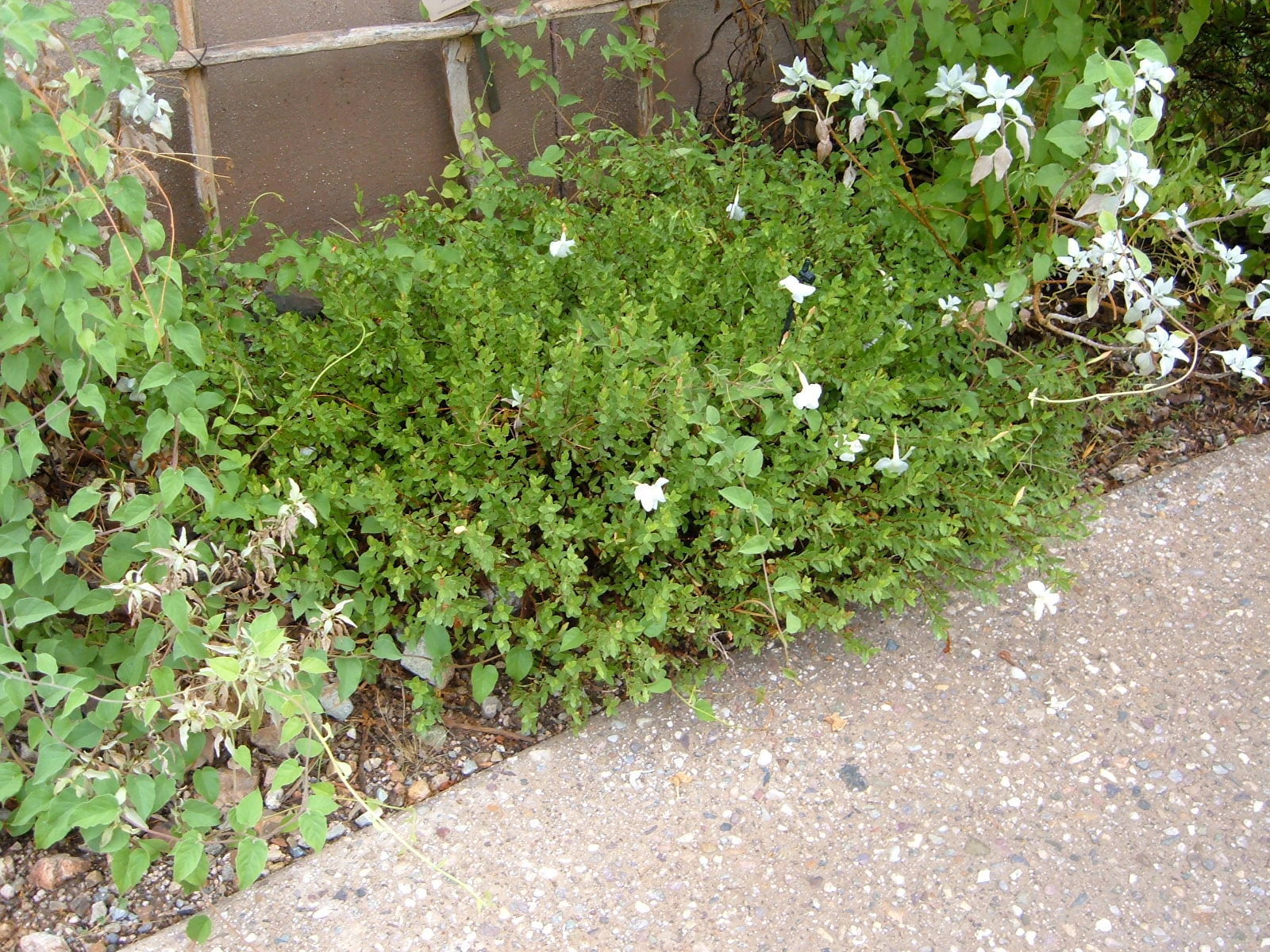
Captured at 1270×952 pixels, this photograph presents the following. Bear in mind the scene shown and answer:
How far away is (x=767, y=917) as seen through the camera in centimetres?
206

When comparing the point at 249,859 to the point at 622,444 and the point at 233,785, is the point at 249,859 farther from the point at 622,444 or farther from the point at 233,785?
the point at 622,444

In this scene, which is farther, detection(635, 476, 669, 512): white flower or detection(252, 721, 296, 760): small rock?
detection(252, 721, 296, 760): small rock

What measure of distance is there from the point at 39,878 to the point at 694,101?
10.5 feet

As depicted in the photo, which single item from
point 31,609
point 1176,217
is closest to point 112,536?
point 31,609

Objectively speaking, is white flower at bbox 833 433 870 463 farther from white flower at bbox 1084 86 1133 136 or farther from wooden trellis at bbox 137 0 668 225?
wooden trellis at bbox 137 0 668 225

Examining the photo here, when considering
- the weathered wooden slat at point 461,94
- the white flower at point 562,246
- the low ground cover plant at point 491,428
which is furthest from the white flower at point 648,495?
the weathered wooden slat at point 461,94

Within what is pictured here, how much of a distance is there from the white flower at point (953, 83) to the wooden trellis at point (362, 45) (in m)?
1.21

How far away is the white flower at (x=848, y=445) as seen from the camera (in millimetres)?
2338

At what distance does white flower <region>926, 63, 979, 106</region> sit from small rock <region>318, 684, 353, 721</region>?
6.50ft

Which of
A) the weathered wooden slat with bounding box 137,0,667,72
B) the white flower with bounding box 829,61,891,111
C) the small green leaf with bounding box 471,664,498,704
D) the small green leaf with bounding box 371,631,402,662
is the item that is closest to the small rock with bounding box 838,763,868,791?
the small green leaf with bounding box 471,664,498,704

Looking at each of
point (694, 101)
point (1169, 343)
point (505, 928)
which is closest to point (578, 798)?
point (505, 928)

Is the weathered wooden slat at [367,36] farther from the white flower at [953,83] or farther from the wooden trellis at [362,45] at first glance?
the white flower at [953,83]

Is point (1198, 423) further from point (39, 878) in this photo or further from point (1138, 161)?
point (39, 878)

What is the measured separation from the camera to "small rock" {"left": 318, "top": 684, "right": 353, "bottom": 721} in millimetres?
2416
